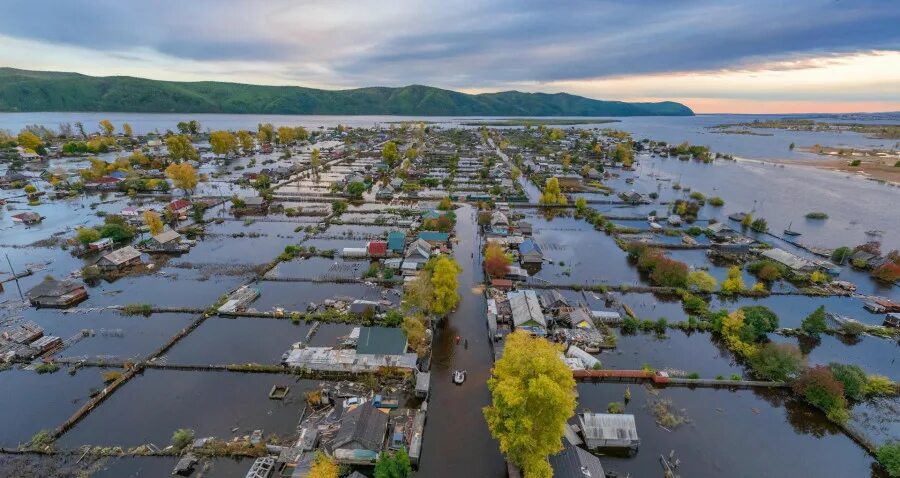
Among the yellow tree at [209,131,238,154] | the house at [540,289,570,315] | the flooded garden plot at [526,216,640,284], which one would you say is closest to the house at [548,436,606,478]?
the house at [540,289,570,315]

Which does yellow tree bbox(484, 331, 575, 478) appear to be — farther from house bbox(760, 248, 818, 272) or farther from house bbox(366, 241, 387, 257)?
house bbox(760, 248, 818, 272)

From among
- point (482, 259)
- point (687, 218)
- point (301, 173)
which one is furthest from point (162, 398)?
point (301, 173)

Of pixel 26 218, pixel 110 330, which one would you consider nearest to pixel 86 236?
pixel 26 218

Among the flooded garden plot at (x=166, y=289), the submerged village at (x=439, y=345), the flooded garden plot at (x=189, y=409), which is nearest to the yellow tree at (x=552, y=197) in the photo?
the submerged village at (x=439, y=345)

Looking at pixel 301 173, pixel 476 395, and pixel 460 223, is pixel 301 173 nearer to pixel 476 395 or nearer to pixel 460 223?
pixel 460 223

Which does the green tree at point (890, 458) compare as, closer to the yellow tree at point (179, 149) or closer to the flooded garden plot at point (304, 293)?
the flooded garden plot at point (304, 293)
